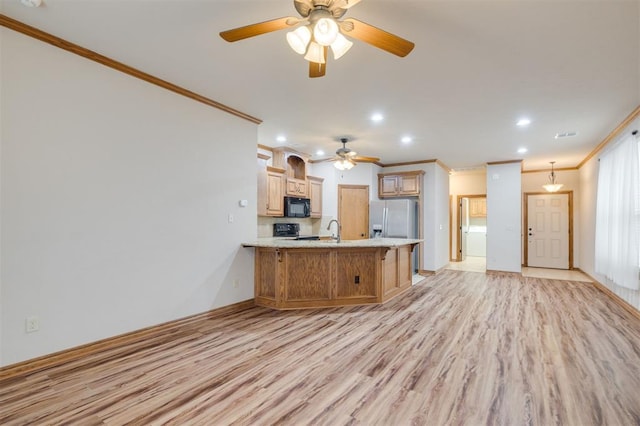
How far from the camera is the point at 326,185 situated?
7.09m

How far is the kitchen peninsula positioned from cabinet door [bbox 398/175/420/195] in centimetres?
303

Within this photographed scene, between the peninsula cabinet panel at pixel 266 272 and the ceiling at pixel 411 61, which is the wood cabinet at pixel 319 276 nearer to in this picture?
the peninsula cabinet panel at pixel 266 272

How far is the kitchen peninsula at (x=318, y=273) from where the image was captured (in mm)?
4141

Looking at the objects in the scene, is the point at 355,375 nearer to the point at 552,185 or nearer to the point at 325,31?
the point at 325,31

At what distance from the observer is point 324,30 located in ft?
6.10

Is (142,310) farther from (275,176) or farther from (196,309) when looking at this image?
(275,176)

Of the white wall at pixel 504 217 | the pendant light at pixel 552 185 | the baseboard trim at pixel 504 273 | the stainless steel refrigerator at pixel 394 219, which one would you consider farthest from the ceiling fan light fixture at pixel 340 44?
the pendant light at pixel 552 185

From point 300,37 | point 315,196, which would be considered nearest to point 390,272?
point 315,196

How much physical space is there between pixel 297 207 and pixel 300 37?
4395mm

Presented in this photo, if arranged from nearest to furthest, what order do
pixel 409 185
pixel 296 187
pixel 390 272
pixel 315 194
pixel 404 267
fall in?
pixel 390 272, pixel 404 267, pixel 296 187, pixel 315 194, pixel 409 185

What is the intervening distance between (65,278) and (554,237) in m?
10.0

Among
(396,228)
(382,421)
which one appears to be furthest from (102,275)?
(396,228)

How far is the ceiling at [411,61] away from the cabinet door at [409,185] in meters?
2.45

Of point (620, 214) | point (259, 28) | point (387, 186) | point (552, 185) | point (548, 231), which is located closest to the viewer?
point (259, 28)
